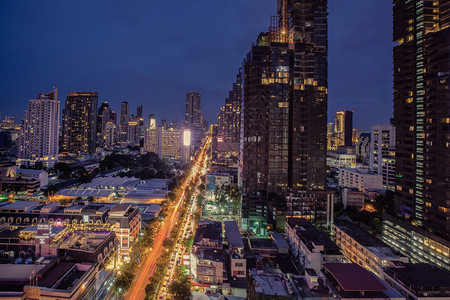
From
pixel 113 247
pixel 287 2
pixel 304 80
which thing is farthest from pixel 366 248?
pixel 287 2

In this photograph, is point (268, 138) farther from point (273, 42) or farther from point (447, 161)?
point (447, 161)

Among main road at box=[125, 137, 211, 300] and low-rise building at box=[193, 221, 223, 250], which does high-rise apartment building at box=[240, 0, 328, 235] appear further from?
main road at box=[125, 137, 211, 300]

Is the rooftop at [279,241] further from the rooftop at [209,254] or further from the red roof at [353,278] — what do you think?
the rooftop at [209,254]

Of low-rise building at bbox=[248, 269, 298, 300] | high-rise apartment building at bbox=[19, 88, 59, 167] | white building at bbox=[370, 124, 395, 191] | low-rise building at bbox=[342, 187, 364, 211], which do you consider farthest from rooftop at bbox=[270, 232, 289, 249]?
high-rise apartment building at bbox=[19, 88, 59, 167]

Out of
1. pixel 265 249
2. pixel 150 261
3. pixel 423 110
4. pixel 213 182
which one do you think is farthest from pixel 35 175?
pixel 423 110

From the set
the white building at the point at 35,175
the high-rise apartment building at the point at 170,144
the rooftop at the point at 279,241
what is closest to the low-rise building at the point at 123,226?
the rooftop at the point at 279,241

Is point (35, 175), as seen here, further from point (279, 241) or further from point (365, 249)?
point (365, 249)
